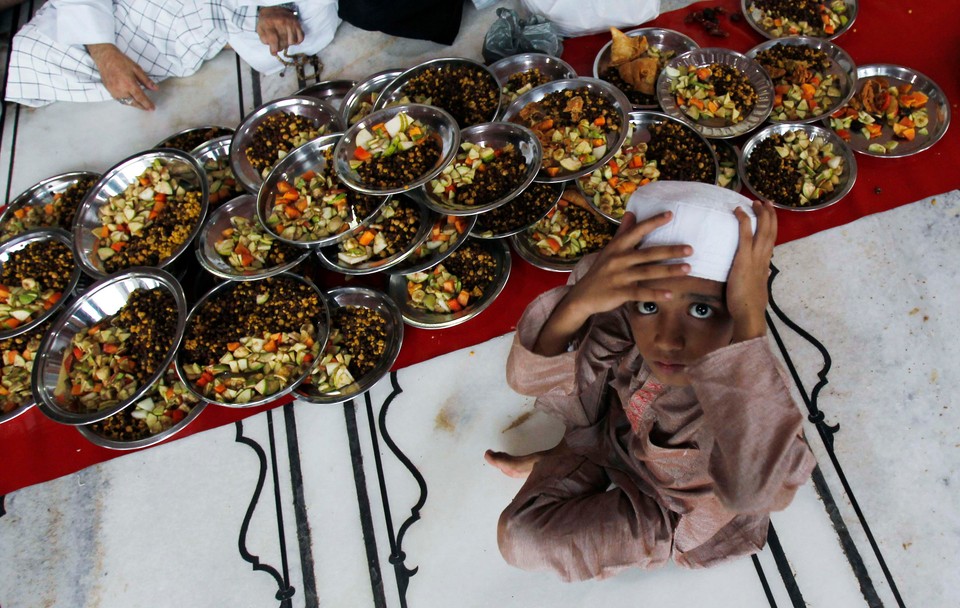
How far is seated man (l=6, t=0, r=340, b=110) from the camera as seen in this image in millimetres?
2215

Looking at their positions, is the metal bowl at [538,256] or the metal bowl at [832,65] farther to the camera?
the metal bowl at [832,65]

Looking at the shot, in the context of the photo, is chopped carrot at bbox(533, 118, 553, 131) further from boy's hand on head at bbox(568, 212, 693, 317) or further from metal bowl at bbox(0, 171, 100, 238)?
metal bowl at bbox(0, 171, 100, 238)

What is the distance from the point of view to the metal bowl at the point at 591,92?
175 cm

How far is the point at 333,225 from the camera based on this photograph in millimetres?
1748

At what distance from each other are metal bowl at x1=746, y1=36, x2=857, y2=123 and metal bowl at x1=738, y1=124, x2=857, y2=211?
0.13ft

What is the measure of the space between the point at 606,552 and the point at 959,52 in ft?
6.92

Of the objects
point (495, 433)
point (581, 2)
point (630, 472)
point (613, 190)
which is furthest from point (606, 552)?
point (581, 2)

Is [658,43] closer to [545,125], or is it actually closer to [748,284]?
[545,125]

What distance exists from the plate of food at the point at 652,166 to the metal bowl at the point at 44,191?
167 centimetres

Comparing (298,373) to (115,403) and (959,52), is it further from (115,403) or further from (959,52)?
(959,52)

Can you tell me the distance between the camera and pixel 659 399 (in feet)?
4.08

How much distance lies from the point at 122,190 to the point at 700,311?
183 cm

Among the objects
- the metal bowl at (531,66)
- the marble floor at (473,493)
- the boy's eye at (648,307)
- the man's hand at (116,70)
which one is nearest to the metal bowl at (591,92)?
the metal bowl at (531,66)

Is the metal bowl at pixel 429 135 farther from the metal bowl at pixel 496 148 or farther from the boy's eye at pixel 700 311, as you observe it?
the boy's eye at pixel 700 311
